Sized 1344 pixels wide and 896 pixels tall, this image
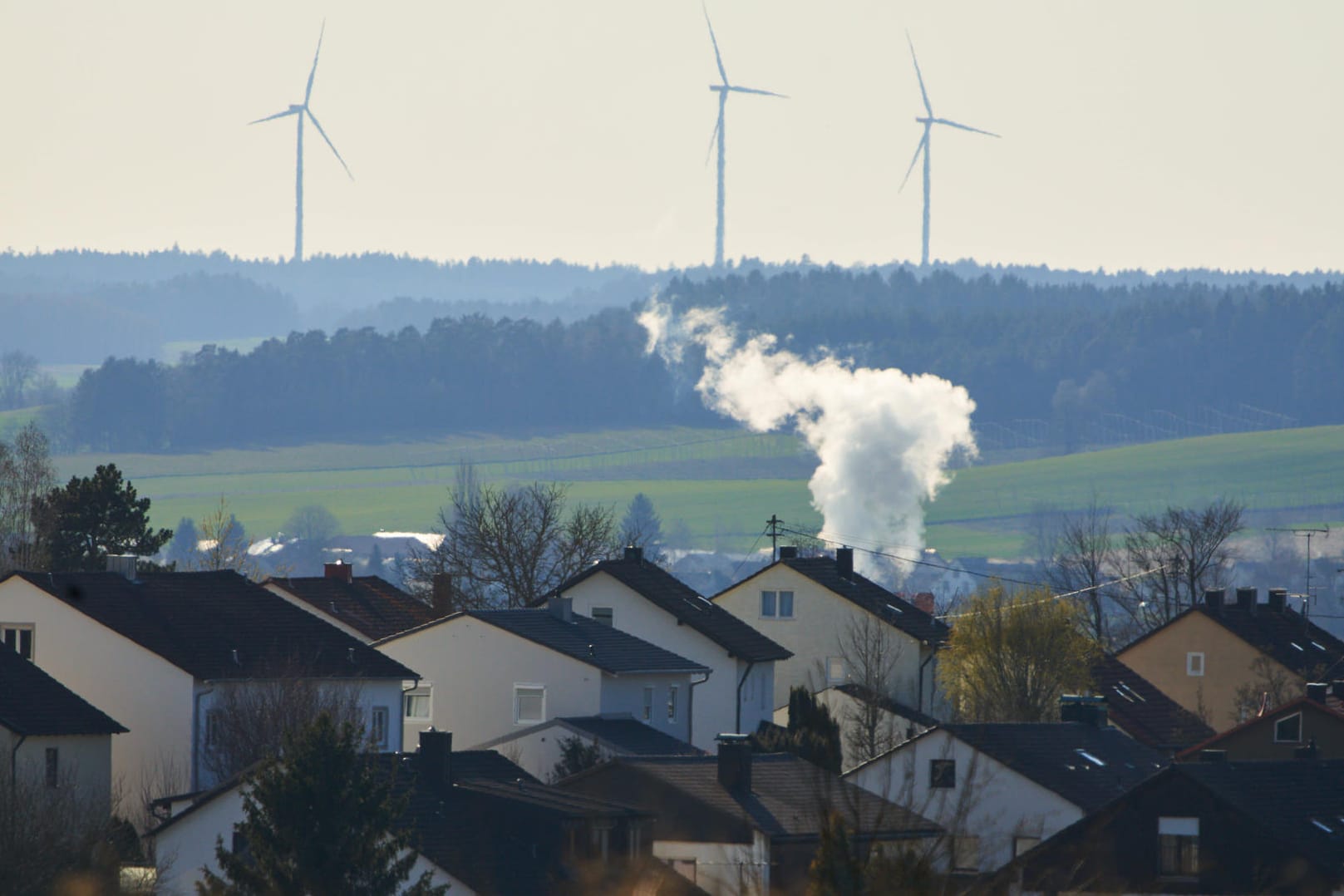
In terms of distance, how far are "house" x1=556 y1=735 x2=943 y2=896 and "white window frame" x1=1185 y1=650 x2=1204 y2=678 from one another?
37201 millimetres

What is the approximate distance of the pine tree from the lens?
31438mm

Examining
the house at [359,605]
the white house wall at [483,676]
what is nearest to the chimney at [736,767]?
the white house wall at [483,676]

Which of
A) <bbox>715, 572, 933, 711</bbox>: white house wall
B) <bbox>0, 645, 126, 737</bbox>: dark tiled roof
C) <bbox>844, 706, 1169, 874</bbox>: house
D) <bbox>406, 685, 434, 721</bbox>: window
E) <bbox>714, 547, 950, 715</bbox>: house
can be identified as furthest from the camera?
<bbox>715, 572, 933, 711</bbox>: white house wall

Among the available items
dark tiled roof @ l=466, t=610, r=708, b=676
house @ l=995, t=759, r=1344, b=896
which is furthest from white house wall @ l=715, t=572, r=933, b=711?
house @ l=995, t=759, r=1344, b=896

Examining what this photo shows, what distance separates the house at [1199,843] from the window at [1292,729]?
17.1 m

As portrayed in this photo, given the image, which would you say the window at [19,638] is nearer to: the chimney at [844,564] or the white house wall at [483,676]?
the white house wall at [483,676]

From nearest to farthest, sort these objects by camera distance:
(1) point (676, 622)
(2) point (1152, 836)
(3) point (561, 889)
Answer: (3) point (561, 889) → (2) point (1152, 836) → (1) point (676, 622)

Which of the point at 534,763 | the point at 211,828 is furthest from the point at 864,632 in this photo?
the point at 211,828

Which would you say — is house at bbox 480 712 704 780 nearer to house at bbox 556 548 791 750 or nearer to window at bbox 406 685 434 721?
window at bbox 406 685 434 721

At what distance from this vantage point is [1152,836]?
38750 millimetres

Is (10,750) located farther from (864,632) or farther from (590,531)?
(590,531)

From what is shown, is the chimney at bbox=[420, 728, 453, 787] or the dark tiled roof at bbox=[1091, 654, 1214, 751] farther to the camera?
the dark tiled roof at bbox=[1091, 654, 1214, 751]

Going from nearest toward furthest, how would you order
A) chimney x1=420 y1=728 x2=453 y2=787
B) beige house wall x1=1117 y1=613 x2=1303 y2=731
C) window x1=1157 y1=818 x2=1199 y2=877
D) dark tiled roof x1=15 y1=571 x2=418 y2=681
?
chimney x1=420 y1=728 x2=453 y2=787 < window x1=1157 y1=818 x2=1199 y2=877 < dark tiled roof x1=15 y1=571 x2=418 y2=681 < beige house wall x1=1117 y1=613 x2=1303 y2=731

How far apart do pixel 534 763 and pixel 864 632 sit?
2003cm
